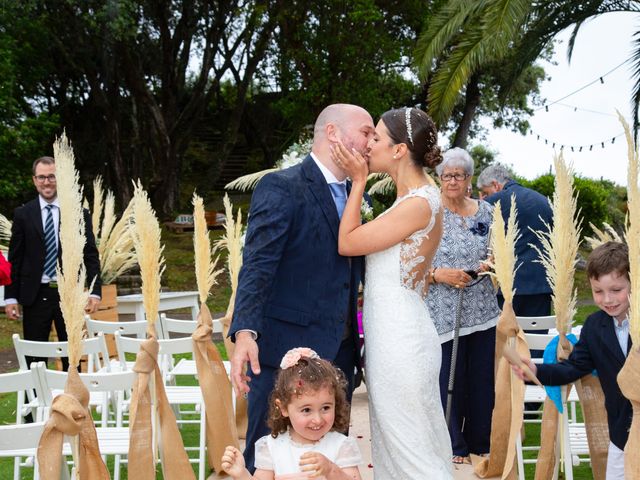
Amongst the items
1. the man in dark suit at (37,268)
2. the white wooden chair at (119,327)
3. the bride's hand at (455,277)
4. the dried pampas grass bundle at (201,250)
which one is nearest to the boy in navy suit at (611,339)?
the bride's hand at (455,277)

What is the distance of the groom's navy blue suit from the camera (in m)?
3.74

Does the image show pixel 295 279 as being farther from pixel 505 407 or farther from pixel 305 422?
pixel 505 407

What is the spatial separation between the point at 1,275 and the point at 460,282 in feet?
10.6

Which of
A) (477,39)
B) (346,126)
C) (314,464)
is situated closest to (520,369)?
(314,464)

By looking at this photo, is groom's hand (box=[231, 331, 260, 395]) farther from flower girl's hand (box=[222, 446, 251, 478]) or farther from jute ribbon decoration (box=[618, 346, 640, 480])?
jute ribbon decoration (box=[618, 346, 640, 480])

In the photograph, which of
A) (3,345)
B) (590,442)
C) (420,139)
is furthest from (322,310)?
(3,345)

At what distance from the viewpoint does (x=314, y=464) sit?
3090 mm

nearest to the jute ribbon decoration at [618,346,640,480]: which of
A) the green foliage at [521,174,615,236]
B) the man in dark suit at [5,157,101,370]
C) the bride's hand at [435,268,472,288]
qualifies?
the bride's hand at [435,268,472,288]

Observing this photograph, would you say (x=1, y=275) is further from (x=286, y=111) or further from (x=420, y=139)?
(x=286, y=111)

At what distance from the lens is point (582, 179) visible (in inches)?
785

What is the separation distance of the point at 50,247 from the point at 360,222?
4.43 metres

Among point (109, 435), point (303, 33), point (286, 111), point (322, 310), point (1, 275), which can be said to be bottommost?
point (109, 435)

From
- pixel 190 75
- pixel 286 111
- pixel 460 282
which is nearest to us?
→ pixel 460 282

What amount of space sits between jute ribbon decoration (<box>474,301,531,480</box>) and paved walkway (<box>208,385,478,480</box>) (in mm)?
144
